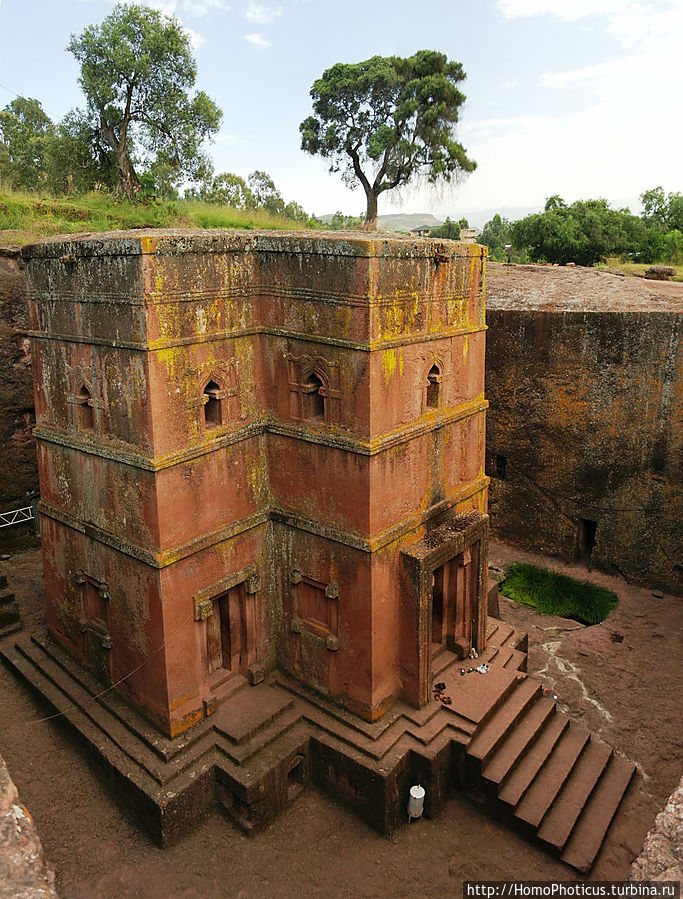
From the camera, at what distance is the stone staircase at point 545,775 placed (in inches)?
335

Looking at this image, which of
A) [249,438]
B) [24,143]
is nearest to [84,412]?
[249,438]

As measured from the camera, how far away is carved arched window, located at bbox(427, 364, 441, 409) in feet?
31.5

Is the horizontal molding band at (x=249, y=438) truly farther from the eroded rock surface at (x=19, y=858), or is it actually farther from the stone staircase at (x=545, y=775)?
the eroded rock surface at (x=19, y=858)

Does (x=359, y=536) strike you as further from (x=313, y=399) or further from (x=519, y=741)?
(x=519, y=741)

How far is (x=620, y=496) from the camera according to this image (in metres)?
14.4

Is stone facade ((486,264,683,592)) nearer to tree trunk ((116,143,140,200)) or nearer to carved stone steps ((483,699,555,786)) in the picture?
carved stone steps ((483,699,555,786))

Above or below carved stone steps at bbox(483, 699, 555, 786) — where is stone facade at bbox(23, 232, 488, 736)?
above

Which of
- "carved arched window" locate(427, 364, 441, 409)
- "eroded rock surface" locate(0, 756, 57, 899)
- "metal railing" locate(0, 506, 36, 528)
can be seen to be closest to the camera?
"eroded rock surface" locate(0, 756, 57, 899)


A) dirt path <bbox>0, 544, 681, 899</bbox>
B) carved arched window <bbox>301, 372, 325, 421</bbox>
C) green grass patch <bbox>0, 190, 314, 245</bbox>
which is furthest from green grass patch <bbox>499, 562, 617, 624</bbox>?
green grass patch <bbox>0, 190, 314, 245</bbox>

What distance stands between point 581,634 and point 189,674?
7480 millimetres

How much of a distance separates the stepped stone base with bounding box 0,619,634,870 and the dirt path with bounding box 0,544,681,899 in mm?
215

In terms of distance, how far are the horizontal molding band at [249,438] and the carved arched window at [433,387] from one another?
0.72 feet

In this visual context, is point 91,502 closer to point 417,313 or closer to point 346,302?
point 346,302

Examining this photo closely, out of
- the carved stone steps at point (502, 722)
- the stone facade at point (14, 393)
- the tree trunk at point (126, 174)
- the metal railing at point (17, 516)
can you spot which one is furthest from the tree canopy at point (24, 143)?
the carved stone steps at point (502, 722)
